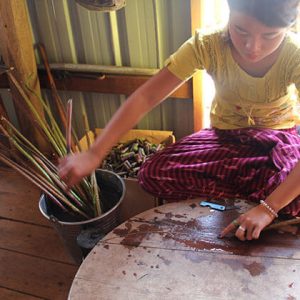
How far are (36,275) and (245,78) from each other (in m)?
1.16

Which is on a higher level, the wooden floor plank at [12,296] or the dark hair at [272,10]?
the dark hair at [272,10]

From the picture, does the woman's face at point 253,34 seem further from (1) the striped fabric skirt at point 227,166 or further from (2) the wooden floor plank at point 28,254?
(2) the wooden floor plank at point 28,254

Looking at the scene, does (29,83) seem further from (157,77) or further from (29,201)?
(157,77)

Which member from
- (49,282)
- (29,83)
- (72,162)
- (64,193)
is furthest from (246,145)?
(29,83)

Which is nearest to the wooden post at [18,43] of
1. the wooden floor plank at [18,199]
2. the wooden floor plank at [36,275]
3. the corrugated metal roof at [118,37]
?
the corrugated metal roof at [118,37]

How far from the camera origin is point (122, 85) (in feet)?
6.45

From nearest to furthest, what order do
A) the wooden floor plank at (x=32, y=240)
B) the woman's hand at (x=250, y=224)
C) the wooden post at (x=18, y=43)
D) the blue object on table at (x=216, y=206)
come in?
the woman's hand at (x=250, y=224) → the blue object on table at (x=216, y=206) → the wooden floor plank at (x=32, y=240) → the wooden post at (x=18, y=43)

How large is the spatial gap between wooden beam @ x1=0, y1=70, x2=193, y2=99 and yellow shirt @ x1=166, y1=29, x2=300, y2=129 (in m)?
0.52

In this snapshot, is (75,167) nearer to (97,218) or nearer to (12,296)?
(97,218)

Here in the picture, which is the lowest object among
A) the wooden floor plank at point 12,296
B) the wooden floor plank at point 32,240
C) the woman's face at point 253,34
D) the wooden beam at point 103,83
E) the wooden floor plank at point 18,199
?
the wooden floor plank at point 12,296

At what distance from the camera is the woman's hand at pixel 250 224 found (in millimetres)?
1042

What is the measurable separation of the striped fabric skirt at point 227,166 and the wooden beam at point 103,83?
0.54 metres

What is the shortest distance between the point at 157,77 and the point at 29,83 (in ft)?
3.10

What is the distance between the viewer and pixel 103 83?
1998 millimetres
